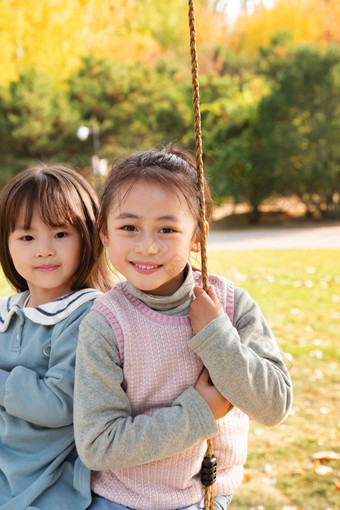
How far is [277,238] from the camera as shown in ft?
44.4

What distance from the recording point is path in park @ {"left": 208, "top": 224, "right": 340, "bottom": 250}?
12.2m

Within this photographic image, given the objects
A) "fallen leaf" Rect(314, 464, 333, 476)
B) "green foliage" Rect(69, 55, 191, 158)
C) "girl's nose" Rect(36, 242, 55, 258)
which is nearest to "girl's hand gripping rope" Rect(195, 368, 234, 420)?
"girl's nose" Rect(36, 242, 55, 258)

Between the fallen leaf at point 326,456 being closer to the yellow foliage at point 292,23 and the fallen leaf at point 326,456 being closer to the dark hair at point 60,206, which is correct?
the dark hair at point 60,206

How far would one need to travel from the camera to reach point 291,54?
16.5 m

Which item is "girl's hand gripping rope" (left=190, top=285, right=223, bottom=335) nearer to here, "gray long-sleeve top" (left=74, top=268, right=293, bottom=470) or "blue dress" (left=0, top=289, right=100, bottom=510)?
"gray long-sleeve top" (left=74, top=268, right=293, bottom=470)

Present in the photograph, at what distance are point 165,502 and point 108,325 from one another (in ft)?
1.51

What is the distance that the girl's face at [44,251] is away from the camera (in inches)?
73.2

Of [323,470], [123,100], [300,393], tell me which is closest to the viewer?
[323,470]

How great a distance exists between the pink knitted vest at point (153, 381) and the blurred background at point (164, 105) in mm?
11966

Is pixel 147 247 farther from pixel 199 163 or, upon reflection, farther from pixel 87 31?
pixel 87 31

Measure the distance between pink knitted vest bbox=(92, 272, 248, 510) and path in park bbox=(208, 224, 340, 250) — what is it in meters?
10.3

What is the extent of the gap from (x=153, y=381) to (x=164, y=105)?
61.2 feet

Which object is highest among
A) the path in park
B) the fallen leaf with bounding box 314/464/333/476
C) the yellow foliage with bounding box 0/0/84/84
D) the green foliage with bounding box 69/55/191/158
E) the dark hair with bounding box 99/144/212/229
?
the yellow foliage with bounding box 0/0/84/84

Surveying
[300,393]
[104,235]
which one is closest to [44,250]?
[104,235]
